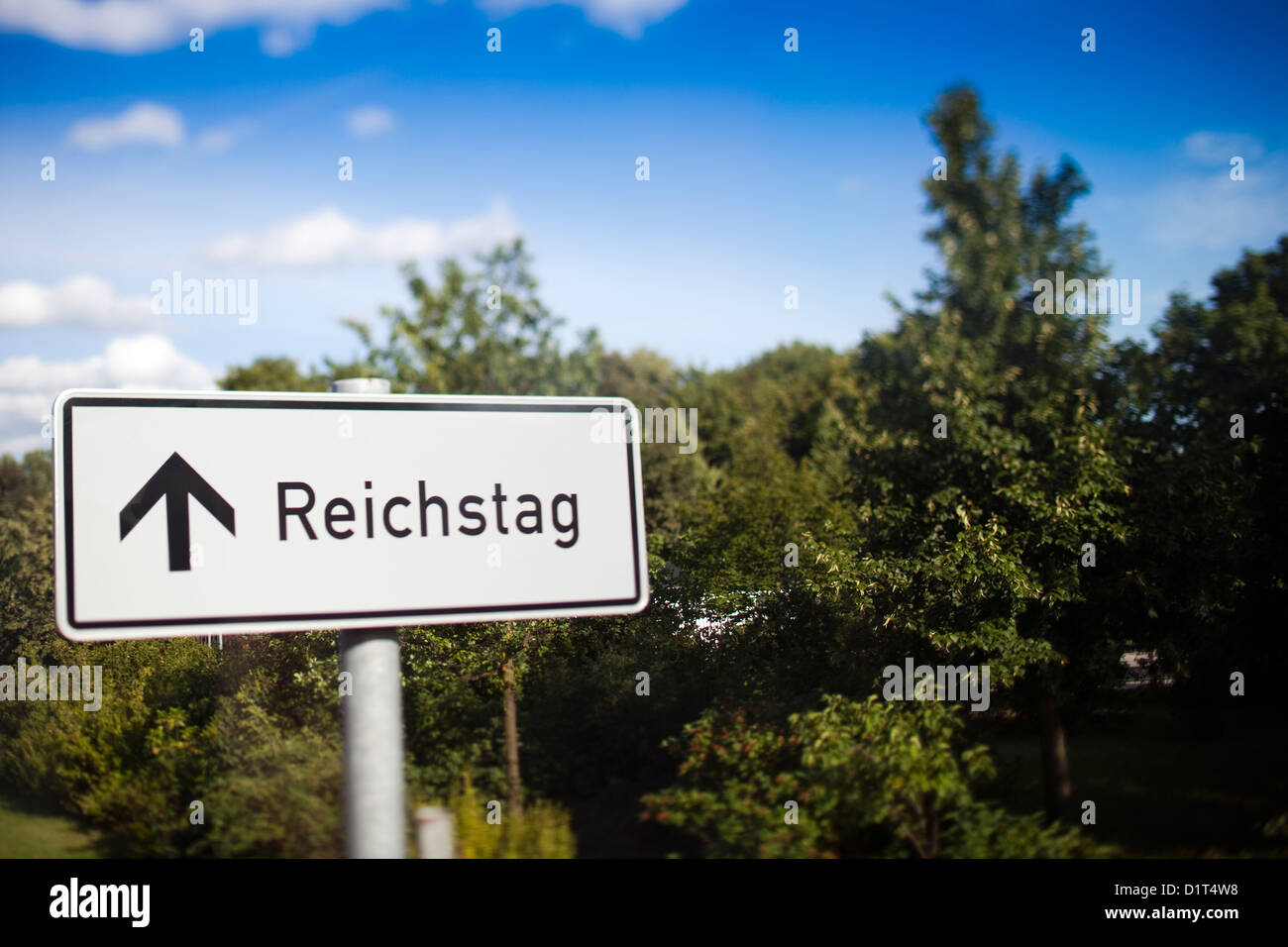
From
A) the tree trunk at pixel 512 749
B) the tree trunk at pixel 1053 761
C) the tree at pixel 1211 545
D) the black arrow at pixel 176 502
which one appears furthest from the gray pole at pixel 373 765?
the tree at pixel 1211 545

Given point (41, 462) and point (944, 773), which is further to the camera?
point (41, 462)

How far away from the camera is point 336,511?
239cm

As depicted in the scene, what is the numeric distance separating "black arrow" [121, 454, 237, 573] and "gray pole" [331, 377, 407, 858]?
0.43 metres

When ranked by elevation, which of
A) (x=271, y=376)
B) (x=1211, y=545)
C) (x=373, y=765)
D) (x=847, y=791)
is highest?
(x=271, y=376)

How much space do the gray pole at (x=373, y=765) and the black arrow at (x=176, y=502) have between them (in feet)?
1.42

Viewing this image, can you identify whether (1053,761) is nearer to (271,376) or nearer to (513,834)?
(513,834)

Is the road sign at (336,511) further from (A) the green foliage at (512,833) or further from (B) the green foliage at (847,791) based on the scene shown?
(B) the green foliage at (847,791)

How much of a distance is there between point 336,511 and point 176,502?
374 millimetres

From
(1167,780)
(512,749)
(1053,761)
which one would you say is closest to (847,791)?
(512,749)
